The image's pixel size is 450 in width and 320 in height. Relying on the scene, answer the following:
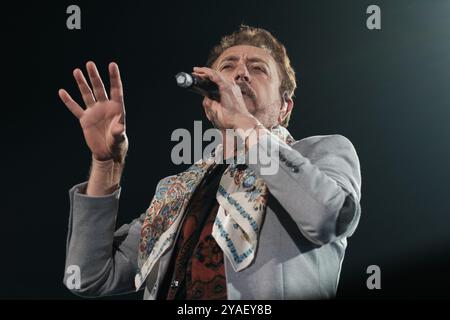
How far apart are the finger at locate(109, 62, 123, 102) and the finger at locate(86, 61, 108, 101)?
3 centimetres

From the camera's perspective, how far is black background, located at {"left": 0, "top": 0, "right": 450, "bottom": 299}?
220 cm

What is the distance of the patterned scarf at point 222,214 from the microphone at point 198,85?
210mm

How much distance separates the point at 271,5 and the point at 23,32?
3.44ft

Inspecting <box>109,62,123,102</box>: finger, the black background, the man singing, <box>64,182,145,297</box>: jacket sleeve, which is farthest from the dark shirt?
the black background

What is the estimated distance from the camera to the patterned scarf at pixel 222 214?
121 cm

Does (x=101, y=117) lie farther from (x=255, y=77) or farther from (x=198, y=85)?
(x=255, y=77)

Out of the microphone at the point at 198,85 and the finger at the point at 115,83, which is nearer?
the microphone at the point at 198,85

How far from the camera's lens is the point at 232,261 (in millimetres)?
1187

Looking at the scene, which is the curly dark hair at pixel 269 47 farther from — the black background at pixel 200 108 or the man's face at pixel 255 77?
the black background at pixel 200 108

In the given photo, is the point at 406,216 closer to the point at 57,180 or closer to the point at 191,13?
the point at 191,13

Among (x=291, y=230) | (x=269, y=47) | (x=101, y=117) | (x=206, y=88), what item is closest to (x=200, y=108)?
(x=269, y=47)

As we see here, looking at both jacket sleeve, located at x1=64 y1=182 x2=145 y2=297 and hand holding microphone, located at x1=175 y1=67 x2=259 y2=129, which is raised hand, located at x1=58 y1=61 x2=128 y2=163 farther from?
hand holding microphone, located at x1=175 y1=67 x2=259 y2=129

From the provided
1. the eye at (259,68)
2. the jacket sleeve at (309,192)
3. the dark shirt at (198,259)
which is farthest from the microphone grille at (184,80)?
the eye at (259,68)

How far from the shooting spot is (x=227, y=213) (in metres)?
1.28
